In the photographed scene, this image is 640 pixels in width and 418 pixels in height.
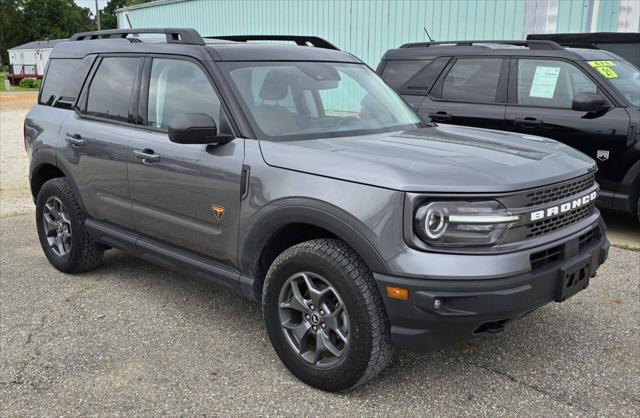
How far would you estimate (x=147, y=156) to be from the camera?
3.90 m

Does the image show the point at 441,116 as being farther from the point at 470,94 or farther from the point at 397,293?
the point at 397,293

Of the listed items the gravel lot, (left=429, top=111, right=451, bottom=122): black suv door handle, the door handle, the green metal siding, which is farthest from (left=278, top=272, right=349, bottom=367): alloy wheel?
the green metal siding

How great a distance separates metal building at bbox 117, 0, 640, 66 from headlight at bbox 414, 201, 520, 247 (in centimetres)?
516

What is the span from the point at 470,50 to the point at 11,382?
5.67m

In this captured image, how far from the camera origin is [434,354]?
3.62 meters

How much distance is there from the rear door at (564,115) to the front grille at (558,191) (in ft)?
9.45

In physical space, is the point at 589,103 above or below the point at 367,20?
below

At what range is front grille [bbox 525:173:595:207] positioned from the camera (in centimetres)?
291

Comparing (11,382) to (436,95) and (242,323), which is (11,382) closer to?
(242,323)

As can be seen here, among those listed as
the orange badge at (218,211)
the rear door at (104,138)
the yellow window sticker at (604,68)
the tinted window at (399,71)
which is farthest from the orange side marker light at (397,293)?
the tinted window at (399,71)

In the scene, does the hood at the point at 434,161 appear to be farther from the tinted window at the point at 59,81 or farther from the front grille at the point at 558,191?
the tinted window at the point at 59,81

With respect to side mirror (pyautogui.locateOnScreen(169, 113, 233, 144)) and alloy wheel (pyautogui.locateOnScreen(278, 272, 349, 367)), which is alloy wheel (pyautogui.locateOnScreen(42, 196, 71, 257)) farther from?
alloy wheel (pyautogui.locateOnScreen(278, 272, 349, 367))

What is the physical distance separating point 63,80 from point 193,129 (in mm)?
2270

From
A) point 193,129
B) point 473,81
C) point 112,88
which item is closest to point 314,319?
point 193,129
